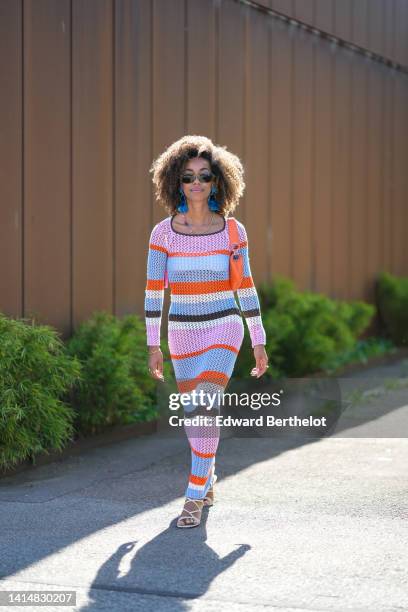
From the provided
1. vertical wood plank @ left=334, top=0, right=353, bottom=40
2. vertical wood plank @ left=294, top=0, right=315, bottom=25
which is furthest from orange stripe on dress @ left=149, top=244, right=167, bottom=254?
vertical wood plank @ left=334, top=0, right=353, bottom=40

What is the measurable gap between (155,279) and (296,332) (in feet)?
16.3

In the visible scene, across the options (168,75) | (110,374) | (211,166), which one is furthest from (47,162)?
(211,166)

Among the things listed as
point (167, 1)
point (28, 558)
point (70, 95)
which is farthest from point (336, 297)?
→ point (28, 558)

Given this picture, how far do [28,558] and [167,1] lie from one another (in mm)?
5990

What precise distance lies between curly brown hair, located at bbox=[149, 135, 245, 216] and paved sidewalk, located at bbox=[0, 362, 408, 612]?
1.65m

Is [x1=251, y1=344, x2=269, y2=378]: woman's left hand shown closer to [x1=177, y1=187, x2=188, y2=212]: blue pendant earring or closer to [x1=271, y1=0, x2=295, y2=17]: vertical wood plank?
[x1=177, y1=187, x2=188, y2=212]: blue pendant earring

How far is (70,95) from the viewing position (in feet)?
27.2

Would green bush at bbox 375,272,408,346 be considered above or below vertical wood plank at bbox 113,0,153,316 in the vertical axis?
below

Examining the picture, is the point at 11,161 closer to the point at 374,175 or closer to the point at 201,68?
the point at 201,68

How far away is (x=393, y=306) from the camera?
13609mm

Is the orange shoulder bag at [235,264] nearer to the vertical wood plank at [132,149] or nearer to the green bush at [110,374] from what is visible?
the green bush at [110,374]

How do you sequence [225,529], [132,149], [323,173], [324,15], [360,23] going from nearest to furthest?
[225,529]
[132,149]
[324,15]
[323,173]
[360,23]

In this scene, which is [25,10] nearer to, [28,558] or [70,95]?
[70,95]

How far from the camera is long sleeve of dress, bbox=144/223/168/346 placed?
5551mm
